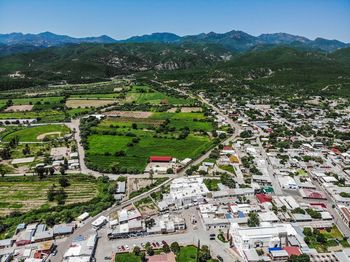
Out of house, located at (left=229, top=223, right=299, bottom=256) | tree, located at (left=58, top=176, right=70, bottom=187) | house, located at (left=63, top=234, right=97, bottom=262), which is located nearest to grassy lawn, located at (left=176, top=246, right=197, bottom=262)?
house, located at (left=229, top=223, right=299, bottom=256)

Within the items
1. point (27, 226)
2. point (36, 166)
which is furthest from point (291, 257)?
point (36, 166)

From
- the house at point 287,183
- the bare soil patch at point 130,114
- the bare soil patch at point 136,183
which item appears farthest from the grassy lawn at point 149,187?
the bare soil patch at point 130,114

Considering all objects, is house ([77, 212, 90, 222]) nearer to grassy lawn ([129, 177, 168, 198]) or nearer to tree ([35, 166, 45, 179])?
grassy lawn ([129, 177, 168, 198])

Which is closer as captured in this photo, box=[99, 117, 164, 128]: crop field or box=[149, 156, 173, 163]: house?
box=[149, 156, 173, 163]: house

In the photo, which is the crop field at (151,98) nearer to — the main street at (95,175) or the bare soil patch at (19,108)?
the main street at (95,175)

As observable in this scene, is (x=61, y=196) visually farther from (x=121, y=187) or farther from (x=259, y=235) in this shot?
(x=259, y=235)

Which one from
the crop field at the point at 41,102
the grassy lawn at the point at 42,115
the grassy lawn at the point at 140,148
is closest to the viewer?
the grassy lawn at the point at 140,148

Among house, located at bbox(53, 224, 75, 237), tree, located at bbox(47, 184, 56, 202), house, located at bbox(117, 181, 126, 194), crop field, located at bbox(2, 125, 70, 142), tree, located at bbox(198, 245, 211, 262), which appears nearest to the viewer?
tree, located at bbox(198, 245, 211, 262)
